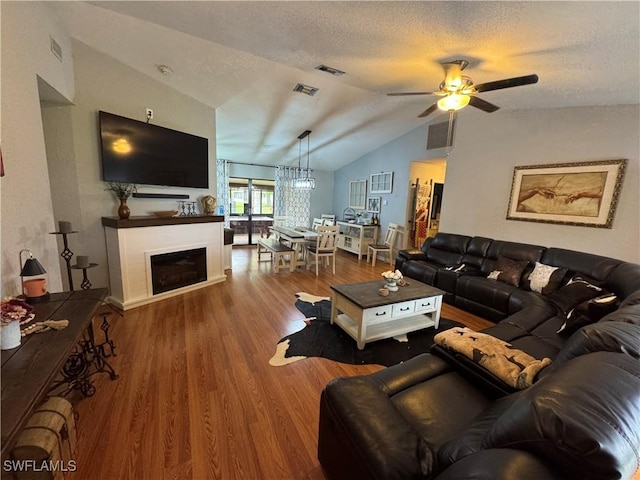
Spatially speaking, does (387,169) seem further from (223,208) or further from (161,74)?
(161,74)

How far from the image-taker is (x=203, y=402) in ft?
5.83

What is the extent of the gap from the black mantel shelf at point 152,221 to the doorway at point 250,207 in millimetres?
3491

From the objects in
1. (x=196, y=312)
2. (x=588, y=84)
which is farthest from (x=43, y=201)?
(x=588, y=84)

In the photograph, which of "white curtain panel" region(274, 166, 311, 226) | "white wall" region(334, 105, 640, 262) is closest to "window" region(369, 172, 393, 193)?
"white wall" region(334, 105, 640, 262)

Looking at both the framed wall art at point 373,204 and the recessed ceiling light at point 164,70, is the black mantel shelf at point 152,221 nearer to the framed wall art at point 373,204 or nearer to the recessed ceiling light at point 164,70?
the recessed ceiling light at point 164,70

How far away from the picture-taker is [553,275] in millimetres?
2984

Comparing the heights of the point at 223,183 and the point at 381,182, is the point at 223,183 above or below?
below

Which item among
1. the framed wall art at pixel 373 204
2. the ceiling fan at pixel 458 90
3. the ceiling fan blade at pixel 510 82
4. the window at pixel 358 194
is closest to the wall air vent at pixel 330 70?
the ceiling fan at pixel 458 90

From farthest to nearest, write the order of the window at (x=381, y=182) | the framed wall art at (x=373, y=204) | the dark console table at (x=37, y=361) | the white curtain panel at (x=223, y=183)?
the white curtain panel at (x=223, y=183), the framed wall art at (x=373, y=204), the window at (x=381, y=182), the dark console table at (x=37, y=361)

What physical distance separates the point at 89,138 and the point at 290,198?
5.00m

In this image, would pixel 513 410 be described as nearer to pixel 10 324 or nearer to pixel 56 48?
pixel 10 324

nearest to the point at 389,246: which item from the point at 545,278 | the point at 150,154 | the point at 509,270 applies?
the point at 509,270

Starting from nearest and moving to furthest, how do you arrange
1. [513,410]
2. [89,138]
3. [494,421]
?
[513,410] → [494,421] → [89,138]

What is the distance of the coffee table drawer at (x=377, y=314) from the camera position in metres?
2.42
